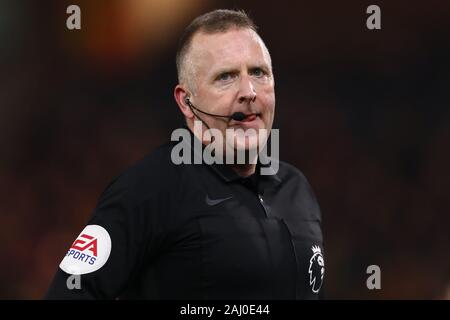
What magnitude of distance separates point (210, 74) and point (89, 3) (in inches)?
88.0

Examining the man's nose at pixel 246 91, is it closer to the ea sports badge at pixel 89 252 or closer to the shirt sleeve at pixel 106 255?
the shirt sleeve at pixel 106 255

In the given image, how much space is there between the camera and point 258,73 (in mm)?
1873

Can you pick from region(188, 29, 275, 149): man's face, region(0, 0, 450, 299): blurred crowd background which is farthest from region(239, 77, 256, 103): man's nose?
region(0, 0, 450, 299): blurred crowd background

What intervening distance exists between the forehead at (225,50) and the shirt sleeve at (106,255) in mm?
447

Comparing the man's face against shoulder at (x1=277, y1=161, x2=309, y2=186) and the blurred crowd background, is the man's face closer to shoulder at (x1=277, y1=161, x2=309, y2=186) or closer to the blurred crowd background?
shoulder at (x1=277, y1=161, x2=309, y2=186)

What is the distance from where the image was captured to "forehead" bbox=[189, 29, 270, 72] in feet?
5.95

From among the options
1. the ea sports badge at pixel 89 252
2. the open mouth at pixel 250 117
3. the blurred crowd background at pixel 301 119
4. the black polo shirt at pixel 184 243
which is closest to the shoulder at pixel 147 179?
the black polo shirt at pixel 184 243

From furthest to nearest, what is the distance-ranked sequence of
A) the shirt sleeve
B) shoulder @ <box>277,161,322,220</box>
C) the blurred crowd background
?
the blurred crowd background
shoulder @ <box>277,161,322,220</box>
the shirt sleeve

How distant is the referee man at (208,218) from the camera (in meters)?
1.65

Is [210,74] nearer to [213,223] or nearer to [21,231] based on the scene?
[213,223]

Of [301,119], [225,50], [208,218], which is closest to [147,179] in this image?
[208,218]

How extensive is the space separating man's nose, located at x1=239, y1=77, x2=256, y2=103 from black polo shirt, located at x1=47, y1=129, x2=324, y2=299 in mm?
217

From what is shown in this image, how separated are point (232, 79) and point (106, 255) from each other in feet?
1.96
